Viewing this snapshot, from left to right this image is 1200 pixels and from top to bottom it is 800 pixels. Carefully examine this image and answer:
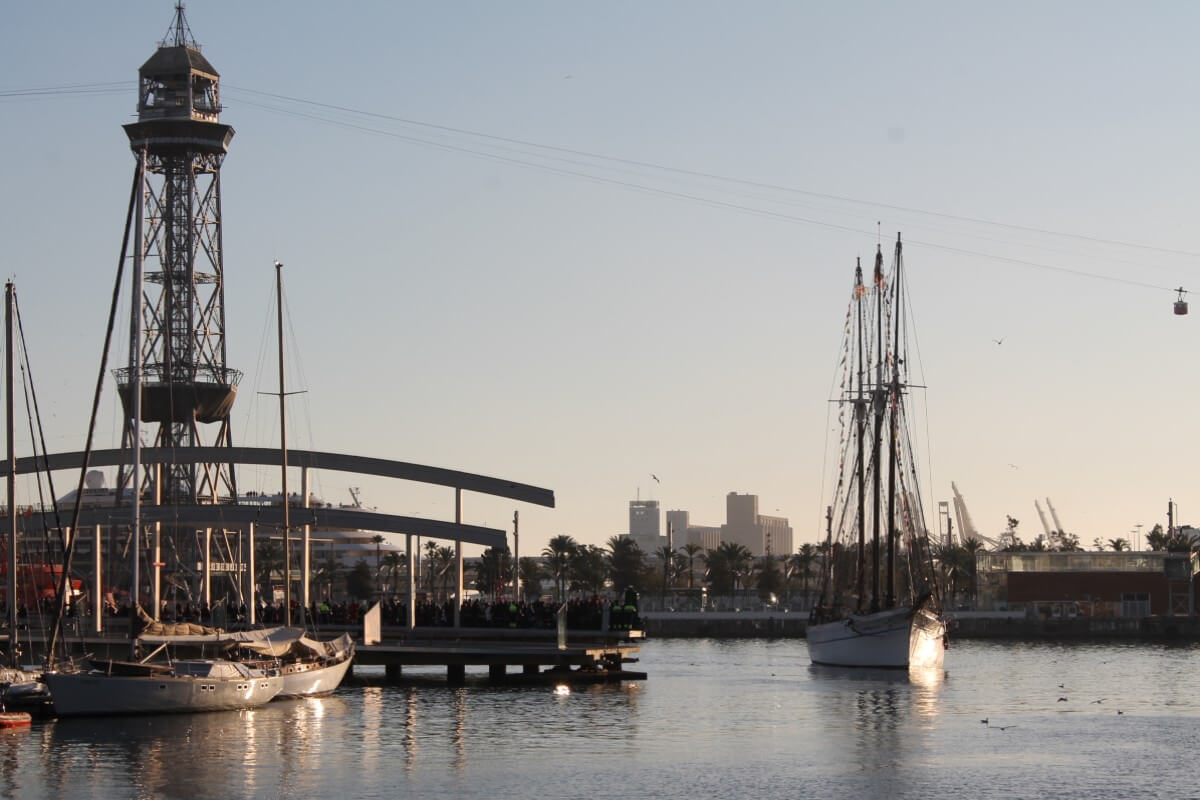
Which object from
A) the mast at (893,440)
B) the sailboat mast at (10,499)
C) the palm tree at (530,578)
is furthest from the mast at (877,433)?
the palm tree at (530,578)

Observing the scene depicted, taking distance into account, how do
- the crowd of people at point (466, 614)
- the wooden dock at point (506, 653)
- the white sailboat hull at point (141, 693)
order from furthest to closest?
the crowd of people at point (466, 614) < the wooden dock at point (506, 653) < the white sailboat hull at point (141, 693)

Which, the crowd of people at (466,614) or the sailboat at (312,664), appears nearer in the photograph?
the sailboat at (312,664)

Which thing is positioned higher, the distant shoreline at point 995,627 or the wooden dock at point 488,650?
the wooden dock at point 488,650

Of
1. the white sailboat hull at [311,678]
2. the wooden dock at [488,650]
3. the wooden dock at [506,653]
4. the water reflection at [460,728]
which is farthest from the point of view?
the wooden dock at [506,653]

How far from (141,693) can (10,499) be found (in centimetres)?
949

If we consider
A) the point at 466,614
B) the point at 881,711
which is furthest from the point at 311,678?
the point at 881,711

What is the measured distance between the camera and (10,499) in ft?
204

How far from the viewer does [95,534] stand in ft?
239

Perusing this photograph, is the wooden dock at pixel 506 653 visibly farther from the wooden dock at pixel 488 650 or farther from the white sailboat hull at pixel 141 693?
the white sailboat hull at pixel 141 693

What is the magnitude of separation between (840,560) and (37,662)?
173ft

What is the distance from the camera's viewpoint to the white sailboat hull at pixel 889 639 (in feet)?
295

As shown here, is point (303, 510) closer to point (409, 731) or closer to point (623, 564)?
point (409, 731)

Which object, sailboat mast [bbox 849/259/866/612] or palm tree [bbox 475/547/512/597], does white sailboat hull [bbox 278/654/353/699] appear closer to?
sailboat mast [bbox 849/259/866/612]

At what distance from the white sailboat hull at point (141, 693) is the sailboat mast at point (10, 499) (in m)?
3.74
